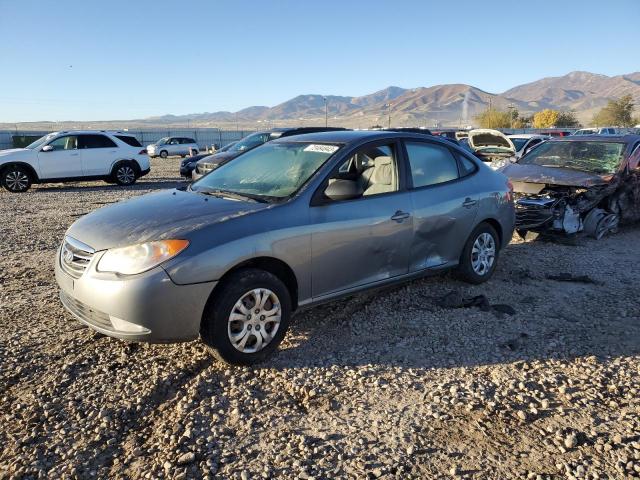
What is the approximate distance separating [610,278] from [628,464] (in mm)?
3752

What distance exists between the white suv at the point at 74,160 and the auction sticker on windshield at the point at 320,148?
12.7m

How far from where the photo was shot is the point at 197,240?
333cm

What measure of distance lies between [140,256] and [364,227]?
5.85 feet

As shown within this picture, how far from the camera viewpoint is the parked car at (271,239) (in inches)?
129

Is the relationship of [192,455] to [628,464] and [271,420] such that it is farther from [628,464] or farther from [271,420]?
[628,464]

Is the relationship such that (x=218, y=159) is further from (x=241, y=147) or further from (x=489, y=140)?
(x=489, y=140)

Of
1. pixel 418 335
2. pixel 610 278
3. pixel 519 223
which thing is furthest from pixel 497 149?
pixel 418 335

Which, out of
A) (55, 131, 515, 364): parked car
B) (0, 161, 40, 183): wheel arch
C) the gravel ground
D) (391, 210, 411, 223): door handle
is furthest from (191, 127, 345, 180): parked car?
the gravel ground

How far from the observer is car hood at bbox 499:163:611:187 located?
776cm

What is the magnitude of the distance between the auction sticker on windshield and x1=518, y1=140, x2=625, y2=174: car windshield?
18.5 feet

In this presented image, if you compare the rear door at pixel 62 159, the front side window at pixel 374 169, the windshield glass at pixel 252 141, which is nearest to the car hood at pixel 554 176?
the front side window at pixel 374 169

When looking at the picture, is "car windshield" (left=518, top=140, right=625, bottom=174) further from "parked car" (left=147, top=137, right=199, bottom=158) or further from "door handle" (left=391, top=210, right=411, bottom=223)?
"parked car" (left=147, top=137, right=199, bottom=158)

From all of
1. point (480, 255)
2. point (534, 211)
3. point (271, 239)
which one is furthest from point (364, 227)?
point (534, 211)

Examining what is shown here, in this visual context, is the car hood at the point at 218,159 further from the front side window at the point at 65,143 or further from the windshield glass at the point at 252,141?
the front side window at the point at 65,143
